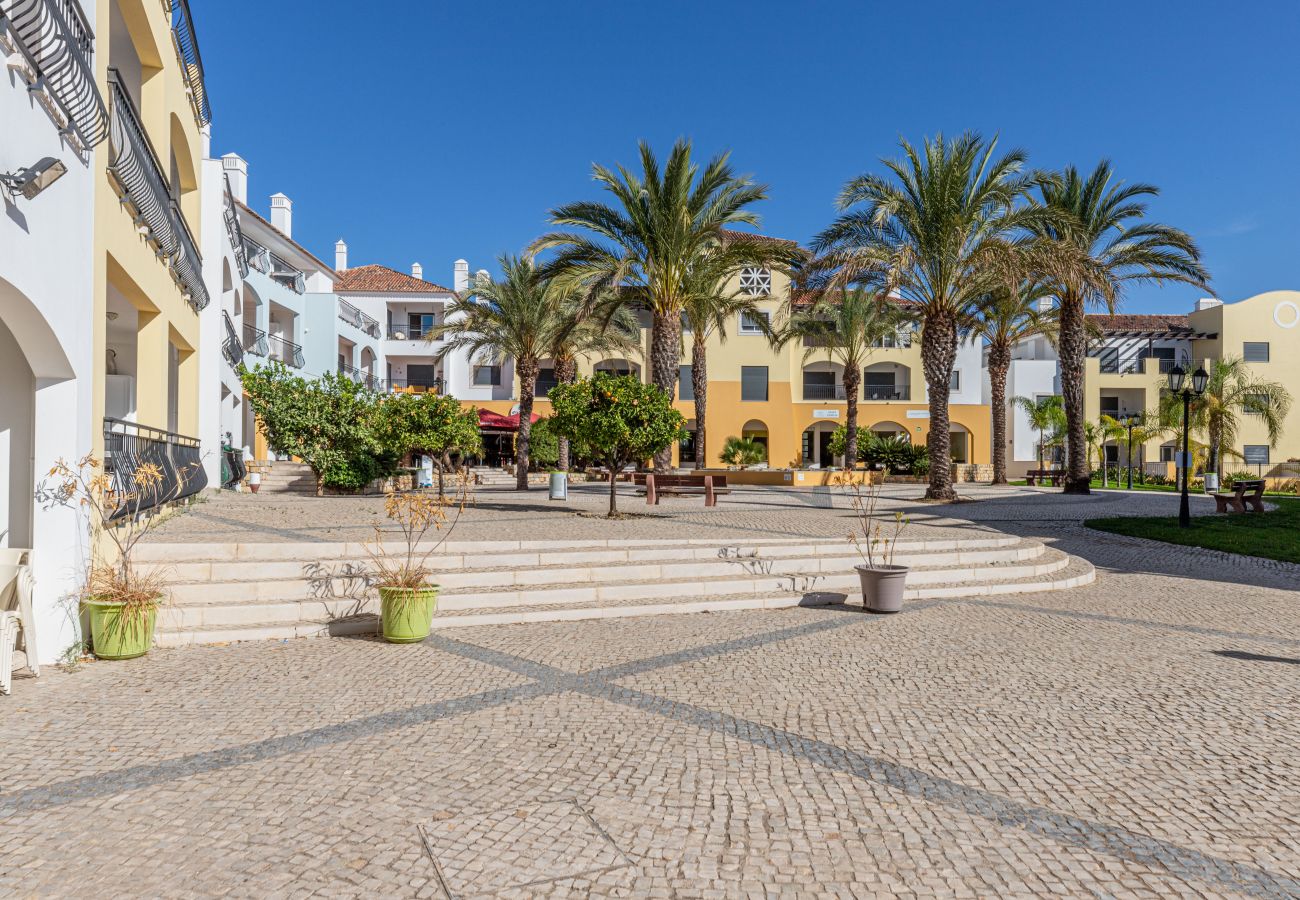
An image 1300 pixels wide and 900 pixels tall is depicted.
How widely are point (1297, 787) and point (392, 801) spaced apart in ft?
14.7

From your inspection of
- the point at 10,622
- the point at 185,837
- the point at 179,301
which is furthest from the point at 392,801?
the point at 179,301

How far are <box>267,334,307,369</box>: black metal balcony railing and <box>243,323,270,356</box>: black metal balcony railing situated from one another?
1538mm

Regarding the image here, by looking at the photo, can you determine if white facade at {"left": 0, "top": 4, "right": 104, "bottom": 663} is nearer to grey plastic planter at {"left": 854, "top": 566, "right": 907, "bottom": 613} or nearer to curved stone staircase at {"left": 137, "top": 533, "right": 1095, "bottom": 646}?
curved stone staircase at {"left": 137, "top": 533, "right": 1095, "bottom": 646}

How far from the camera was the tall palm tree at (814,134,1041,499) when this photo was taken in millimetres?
20547

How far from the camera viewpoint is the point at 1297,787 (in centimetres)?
434

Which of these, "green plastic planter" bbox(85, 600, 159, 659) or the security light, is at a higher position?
the security light

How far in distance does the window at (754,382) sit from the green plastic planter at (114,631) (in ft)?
131

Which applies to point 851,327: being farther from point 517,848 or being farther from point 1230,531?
point 517,848

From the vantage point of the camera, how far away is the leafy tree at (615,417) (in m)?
15.0

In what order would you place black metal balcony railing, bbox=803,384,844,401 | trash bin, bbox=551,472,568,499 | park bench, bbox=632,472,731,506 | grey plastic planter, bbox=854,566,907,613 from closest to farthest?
grey plastic planter, bbox=854,566,907,613 < park bench, bbox=632,472,731,506 < trash bin, bbox=551,472,568,499 < black metal balcony railing, bbox=803,384,844,401

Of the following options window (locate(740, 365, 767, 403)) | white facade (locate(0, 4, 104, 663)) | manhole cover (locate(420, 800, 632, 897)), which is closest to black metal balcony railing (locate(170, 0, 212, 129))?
white facade (locate(0, 4, 104, 663))

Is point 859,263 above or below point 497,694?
above

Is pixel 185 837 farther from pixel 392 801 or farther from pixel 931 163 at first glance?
pixel 931 163

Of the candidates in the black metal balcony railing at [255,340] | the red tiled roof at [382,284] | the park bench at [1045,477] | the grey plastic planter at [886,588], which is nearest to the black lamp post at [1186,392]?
the grey plastic planter at [886,588]
